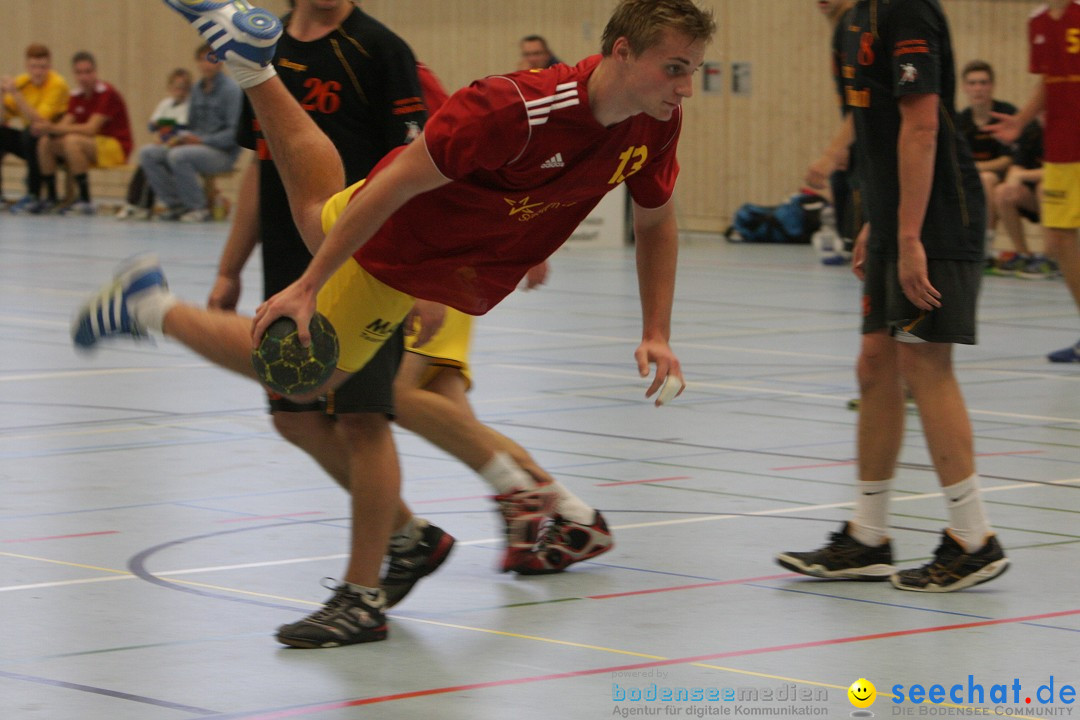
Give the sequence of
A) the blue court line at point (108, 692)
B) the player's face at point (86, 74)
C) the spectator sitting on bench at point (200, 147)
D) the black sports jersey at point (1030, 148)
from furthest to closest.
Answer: the player's face at point (86, 74), the spectator sitting on bench at point (200, 147), the black sports jersey at point (1030, 148), the blue court line at point (108, 692)

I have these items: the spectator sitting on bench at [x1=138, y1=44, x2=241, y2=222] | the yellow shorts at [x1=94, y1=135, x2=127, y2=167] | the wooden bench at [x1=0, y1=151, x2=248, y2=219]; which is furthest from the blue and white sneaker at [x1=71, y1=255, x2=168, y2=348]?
the yellow shorts at [x1=94, y1=135, x2=127, y2=167]

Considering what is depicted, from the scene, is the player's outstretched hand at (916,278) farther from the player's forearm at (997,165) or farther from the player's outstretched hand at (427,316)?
the player's forearm at (997,165)

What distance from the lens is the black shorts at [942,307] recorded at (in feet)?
15.1

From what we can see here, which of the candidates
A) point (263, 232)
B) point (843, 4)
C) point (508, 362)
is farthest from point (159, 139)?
point (263, 232)

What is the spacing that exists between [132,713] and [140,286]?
52.8 inches

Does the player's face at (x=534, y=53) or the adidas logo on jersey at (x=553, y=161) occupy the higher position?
the player's face at (x=534, y=53)

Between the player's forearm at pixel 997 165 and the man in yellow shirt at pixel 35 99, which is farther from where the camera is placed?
the man in yellow shirt at pixel 35 99

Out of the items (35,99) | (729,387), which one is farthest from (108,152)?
(729,387)

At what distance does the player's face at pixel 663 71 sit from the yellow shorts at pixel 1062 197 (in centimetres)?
647

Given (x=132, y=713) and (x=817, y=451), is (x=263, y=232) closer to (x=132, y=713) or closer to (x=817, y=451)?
(x=132, y=713)

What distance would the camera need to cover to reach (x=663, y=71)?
3.95 metres

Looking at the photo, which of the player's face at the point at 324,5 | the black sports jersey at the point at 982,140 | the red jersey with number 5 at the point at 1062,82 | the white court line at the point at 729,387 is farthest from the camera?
the black sports jersey at the point at 982,140

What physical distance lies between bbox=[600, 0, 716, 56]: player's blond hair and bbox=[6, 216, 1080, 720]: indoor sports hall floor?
4.56 ft

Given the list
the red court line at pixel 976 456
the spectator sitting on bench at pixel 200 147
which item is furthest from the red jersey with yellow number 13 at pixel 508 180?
the spectator sitting on bench at pixel 200 147
